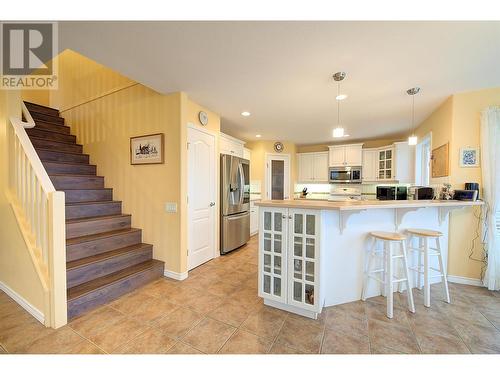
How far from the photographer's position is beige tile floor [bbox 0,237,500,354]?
60.6 inches

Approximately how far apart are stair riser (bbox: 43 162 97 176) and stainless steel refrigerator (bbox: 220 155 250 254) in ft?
7.01

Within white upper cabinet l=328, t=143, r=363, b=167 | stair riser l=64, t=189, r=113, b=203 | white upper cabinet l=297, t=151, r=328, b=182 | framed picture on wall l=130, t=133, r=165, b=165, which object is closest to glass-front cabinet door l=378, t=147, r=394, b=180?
white upper cabinet l=328, t=143, r=363, b=167

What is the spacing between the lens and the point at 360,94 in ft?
8.76

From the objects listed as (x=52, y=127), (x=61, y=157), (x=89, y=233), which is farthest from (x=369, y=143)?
(x=52, y=127)

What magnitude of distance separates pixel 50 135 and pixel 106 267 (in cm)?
275

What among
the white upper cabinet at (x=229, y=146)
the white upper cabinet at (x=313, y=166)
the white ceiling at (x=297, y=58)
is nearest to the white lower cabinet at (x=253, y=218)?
the white upper cabinet at (x=229, y=146)

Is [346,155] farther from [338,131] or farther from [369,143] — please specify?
[338,131]

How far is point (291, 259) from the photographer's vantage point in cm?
196

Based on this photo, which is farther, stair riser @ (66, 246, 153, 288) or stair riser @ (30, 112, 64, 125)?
stair riser @ (30, 112, 64, 125)

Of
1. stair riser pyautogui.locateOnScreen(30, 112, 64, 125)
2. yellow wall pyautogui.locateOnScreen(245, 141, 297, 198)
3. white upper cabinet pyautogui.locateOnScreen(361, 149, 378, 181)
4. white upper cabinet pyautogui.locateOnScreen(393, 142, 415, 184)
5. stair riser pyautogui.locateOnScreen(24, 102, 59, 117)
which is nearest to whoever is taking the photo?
stair riser pyautogui.locateOnScreen(30, 112, 64, 125)

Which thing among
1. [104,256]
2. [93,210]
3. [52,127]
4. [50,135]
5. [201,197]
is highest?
[52,127]

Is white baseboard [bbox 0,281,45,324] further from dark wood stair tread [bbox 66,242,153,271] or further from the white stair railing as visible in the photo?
dark wood stair tread [bbox 66,242,153,271]

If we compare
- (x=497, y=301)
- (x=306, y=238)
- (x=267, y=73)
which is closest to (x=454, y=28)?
(x=267, y=73)
